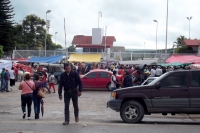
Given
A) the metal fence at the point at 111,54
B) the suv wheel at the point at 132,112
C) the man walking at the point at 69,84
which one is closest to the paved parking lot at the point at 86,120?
the suv wheel at the point at 132,112

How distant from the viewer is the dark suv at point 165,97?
1233 cm

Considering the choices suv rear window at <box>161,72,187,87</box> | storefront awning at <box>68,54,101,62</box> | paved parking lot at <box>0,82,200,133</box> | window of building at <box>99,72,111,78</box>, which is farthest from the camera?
storefront awning at <box>68,54,101,62</box>

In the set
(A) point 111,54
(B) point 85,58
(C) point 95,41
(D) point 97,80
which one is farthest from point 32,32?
(D) point 97,80

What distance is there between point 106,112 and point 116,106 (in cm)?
417

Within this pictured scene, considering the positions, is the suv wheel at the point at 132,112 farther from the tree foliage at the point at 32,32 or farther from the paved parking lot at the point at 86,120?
the tree foliage at the point at 32,32

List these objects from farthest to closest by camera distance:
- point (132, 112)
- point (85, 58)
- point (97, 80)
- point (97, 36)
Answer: point (97, 36)
point (85, 58)
point (97, 80)
point (132, 112)

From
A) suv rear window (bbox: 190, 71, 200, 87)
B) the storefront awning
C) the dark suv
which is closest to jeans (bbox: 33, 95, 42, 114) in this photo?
the dark suv

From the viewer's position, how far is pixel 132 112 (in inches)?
502

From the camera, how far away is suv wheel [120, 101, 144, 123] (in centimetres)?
1265

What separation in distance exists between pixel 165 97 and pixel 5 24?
44942 mm

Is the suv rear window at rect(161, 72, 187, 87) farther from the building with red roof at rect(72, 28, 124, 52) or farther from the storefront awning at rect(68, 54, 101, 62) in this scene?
the building with red roof at rect(72, 28, 124, 52)

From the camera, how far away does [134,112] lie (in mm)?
12734

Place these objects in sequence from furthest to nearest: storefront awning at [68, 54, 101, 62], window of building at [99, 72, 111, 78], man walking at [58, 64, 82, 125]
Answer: storefront awning at [68, 54, 101, 62] < window of building at [99, 72, 111, 78] < man walking at [58, 64, 82, 125]

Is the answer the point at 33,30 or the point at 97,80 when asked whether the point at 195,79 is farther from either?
the point at 33,30
